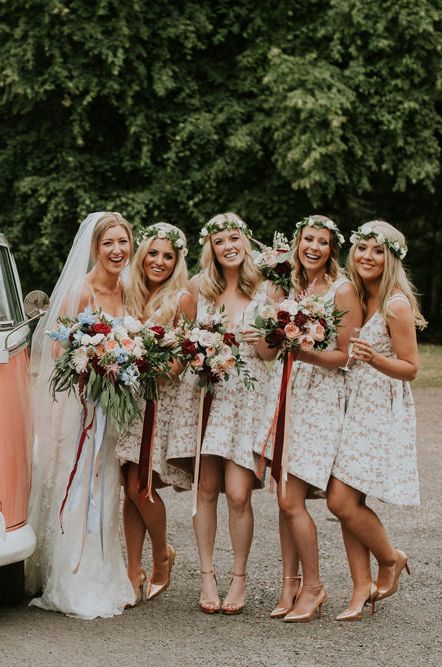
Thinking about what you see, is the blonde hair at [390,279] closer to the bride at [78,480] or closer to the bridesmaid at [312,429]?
the bridesmaid at [312,429]

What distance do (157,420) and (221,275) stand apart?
89 centimetres

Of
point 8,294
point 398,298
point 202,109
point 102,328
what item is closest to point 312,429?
point 398,298

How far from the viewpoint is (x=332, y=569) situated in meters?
6.27

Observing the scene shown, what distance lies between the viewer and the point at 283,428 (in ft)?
16.8

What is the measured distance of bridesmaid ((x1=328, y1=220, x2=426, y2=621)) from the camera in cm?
510

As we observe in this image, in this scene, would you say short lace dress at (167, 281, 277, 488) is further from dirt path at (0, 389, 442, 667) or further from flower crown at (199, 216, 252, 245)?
dirt path at (0, 389, 442, 667)

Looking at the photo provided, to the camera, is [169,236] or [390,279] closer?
[390,279]

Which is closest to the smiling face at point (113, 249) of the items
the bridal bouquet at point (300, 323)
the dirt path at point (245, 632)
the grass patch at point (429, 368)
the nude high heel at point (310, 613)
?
the bridal bouquet at point (300, 323)

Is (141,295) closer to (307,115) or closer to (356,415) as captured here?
(356,415)

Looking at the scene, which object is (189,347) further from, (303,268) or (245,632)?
(245,632)

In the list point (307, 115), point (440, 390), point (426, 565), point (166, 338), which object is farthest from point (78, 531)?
point (307, 115)

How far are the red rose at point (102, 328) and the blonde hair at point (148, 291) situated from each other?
0.48 m

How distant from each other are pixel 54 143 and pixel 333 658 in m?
16.8

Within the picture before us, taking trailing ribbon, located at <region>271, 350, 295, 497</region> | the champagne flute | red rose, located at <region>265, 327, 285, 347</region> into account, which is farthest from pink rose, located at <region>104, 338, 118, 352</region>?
the champagne flute
